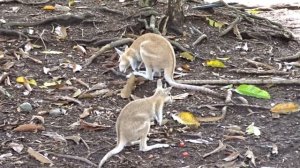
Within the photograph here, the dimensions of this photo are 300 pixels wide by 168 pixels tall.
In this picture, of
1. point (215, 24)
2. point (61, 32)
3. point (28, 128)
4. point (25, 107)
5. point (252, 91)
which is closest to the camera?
point (28, 128)

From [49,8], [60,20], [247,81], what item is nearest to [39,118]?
[247,81]

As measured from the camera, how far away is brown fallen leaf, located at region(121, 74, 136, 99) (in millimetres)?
6509

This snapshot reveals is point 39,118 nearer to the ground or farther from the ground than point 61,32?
nearer to the ground

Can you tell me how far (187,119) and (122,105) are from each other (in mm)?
736

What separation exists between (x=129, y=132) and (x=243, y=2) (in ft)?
27.7

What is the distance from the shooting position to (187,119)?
6.02 metres

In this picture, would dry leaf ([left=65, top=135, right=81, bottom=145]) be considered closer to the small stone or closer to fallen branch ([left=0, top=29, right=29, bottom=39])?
the small stone

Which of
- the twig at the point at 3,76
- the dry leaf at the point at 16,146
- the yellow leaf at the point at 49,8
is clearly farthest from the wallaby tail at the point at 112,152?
the yellow leaf at the point at 49,8

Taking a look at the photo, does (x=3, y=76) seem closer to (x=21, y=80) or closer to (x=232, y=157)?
(x=21, y=80)

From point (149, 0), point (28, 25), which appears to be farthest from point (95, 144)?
point (149, 0)

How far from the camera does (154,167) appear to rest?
5.15m

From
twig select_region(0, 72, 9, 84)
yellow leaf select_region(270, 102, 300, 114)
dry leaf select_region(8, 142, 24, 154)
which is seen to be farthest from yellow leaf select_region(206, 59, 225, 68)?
dry leaf select_region(8, 142, 24, 154)

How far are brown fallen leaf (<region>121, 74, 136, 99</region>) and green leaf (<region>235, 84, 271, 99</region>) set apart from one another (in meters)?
1.12

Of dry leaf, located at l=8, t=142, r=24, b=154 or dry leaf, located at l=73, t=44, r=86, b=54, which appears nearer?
dry leaf, located at l=8, t=142, r=24, b=154
